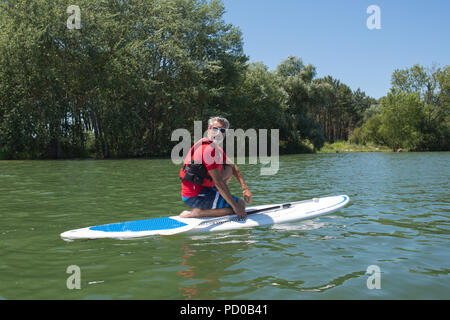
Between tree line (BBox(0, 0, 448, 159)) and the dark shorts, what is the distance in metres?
25.9

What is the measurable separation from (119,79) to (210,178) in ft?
90.5

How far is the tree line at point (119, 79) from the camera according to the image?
28625mm

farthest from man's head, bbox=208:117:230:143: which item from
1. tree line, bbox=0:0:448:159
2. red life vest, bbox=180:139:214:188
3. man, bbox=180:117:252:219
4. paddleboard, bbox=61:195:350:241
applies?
tree line, bbox=0:0:448:159

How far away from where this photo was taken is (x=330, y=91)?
48625 millimetres

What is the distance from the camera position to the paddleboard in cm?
561

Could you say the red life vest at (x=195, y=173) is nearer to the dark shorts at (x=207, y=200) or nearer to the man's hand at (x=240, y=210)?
the dark shorts at (x=207, y=200)

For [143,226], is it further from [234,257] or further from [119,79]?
[119,79]

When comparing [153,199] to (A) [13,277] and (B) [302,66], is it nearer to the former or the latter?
(A) [13,277]

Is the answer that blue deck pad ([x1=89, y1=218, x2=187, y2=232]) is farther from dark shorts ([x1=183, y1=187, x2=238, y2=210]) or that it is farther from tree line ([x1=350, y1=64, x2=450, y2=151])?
tree line ([x1=350, y1=64, x2=450, y2=151])

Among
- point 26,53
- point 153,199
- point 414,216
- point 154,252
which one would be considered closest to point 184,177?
point 154,252

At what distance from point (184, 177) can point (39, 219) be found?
2934 mm

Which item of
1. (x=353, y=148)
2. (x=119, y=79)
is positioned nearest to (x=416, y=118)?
(x=353, y=148)

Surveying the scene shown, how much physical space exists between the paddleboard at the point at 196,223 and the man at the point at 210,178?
0.21 meters

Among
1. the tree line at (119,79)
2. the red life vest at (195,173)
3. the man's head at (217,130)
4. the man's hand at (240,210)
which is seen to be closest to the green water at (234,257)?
the man's hand at (240,210)
